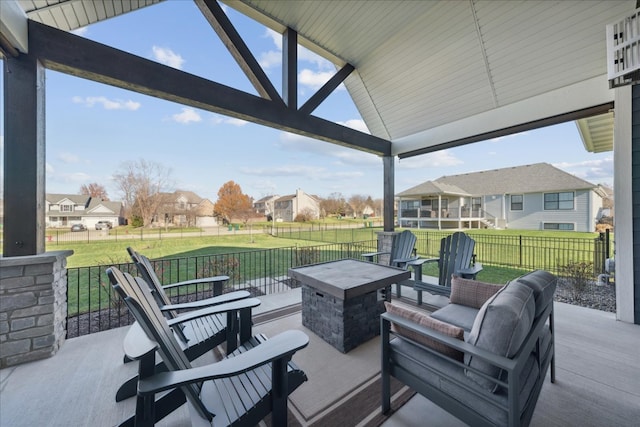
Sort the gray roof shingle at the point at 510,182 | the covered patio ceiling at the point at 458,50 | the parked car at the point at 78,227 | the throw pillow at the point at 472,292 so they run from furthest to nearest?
the gray roof shingle at the point at 510,182 < the parked car at the point at 78,227 < the covered patio ceiling at the point at 458,50 < the throw pillow at the point at 472,292

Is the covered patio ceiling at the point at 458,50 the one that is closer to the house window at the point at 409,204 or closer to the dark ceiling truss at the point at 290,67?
the dark ceiling truss at the point at 290,67

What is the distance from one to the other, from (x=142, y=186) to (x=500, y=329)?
553 inches

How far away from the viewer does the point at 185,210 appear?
14555 millimetres

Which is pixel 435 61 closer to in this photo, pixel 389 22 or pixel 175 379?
pixel 389 22

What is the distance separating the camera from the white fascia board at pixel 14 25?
197 cm

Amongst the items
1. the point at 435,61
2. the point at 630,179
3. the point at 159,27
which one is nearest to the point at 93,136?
the point at 159,27

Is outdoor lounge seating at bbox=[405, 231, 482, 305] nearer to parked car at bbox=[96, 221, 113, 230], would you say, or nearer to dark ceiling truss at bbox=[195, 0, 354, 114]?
dark ceiling truss at bbox=[195, 0, 354, 114]

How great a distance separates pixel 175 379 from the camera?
1078 millimetres

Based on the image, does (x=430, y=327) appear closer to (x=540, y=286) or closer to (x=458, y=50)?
(x=540, y=286)

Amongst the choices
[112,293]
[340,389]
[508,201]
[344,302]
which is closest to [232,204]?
[112,293]

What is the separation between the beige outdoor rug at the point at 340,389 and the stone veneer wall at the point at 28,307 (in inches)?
97.4

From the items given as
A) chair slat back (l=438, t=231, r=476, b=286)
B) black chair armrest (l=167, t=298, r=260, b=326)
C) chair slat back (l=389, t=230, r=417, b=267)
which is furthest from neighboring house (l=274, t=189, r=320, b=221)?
black chair armrest (l=167, t=298, r=260, b=326)

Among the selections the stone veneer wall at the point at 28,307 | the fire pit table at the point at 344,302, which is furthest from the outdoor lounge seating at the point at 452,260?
the stone veneer wall at the point at 28,307

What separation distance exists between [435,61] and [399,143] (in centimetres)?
179
